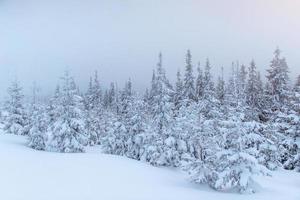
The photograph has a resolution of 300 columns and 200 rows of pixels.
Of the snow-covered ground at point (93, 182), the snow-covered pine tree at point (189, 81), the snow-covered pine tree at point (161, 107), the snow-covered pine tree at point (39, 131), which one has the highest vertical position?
the snow-covered pine tree at point (189, 81)

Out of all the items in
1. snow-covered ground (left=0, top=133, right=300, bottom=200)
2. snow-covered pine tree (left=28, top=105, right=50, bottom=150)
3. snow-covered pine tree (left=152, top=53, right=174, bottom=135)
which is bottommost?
snow-covered ground (left=0, top=133, right=300, bottom=200)

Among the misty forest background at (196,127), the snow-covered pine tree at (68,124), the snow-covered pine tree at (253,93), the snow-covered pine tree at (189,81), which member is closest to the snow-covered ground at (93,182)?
the misty forest background at (196,127)

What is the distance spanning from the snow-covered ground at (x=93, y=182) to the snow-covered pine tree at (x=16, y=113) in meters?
32.6

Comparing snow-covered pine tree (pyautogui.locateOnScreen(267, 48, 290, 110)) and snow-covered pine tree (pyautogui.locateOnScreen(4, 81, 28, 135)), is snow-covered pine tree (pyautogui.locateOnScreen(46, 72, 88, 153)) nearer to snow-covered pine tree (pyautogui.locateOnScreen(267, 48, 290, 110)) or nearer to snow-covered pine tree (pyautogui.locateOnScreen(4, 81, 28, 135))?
snow-covered pine tree (pyautogui.locateOnScreen(4, 81, 28, 135))

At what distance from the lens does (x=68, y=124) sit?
45812 millimetres

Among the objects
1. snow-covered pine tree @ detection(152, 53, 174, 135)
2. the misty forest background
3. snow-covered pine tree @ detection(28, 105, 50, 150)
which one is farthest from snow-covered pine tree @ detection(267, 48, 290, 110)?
snow-covered pine tree @ detection(28, 105, 50, 150)

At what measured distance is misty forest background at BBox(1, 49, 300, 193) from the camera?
25016mm

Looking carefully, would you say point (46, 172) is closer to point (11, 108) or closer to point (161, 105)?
point (161, 105)

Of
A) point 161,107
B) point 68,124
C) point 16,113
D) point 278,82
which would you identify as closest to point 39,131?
point 68,124

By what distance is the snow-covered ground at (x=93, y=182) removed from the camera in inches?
805

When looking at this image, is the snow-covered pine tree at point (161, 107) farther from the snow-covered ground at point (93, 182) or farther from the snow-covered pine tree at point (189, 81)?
the snow-covered pine tree at point (189, 81)

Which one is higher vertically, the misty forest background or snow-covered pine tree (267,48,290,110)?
snow-covered pine tree (267,48,290,110)

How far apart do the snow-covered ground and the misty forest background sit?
1720 millimetres

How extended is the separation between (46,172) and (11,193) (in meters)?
5.85
